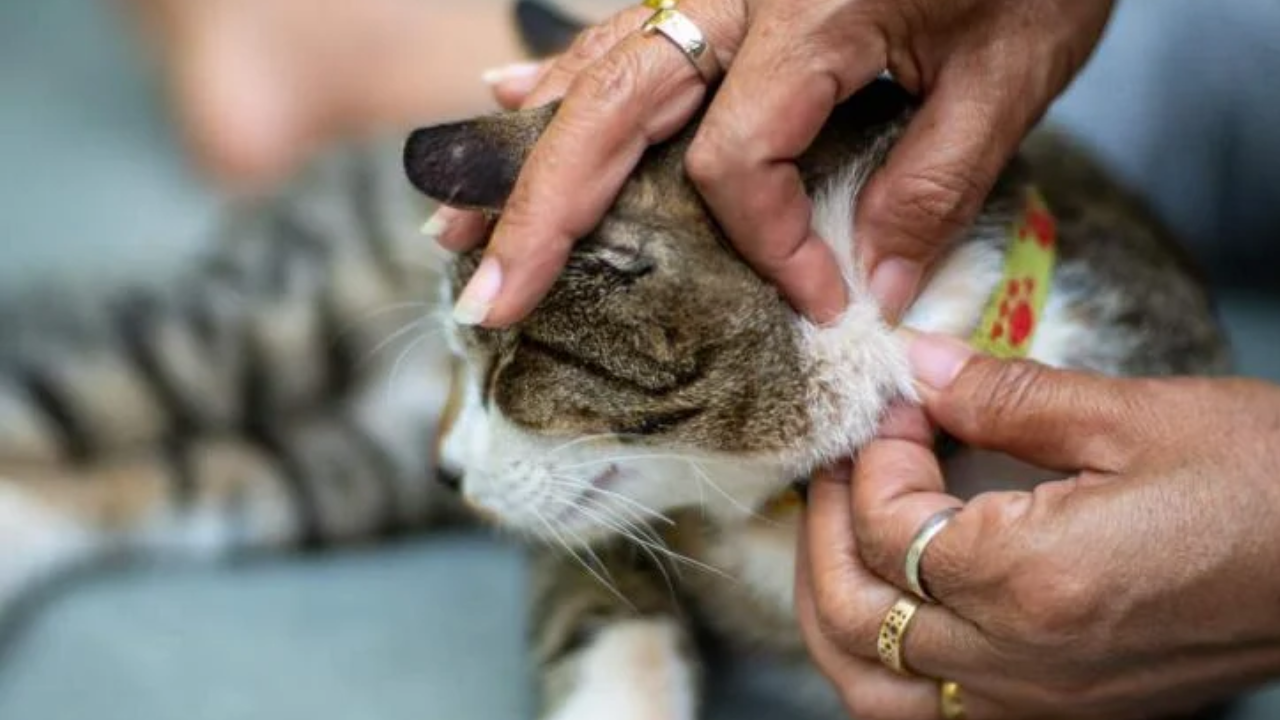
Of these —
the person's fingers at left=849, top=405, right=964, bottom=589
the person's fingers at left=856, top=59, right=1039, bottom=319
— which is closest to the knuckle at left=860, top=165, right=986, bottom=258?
the person's fingers at left=856, top=59, right=1039, bottom=319

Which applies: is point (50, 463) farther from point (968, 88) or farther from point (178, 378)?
point (968, 88)

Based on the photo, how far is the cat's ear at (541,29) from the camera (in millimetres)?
1124

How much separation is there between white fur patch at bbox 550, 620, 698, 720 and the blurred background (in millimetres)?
119

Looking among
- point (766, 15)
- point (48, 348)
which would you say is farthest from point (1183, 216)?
point (48, 348)

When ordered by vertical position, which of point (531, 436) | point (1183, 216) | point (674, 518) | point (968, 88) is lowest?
point (1183, 216)

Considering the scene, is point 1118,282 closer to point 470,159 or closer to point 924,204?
point 924,204

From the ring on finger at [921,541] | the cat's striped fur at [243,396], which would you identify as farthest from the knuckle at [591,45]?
the cat's striped fur at [243,396]

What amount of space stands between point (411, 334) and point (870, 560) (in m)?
0.75

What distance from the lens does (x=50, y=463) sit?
1485mm

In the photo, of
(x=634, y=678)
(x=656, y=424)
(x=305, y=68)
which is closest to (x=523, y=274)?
(x=656, y=424)

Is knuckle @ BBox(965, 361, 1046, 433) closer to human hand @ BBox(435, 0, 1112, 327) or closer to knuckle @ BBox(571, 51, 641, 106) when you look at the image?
human hand @ BBox(435, 0, 1112, 327)

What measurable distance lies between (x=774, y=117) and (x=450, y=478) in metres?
0.37

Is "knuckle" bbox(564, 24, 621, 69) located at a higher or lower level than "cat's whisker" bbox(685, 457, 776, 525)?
higher

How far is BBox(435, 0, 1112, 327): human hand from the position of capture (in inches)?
33.5
